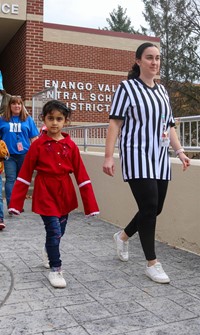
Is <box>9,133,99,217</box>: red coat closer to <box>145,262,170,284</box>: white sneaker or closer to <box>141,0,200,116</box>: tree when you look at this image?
<box>145,262,170,284</box>: white sneaker

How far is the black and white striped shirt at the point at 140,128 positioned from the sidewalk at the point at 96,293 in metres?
0.92

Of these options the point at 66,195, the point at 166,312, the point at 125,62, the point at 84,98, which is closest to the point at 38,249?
the point at 66,195

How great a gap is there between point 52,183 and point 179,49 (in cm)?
3439

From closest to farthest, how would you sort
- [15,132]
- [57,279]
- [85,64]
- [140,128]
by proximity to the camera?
[57,279]
[140,128]
[15,132]
[85,64]

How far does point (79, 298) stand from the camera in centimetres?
325

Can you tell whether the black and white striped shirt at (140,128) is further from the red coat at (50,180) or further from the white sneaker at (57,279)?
the white sneaker at (57,279)

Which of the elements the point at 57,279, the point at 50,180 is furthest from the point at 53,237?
the point at 50,180

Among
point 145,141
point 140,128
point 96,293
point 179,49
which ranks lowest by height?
point 96,293

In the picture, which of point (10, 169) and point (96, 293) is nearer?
point (96, 293)

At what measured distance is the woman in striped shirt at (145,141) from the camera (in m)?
3.59

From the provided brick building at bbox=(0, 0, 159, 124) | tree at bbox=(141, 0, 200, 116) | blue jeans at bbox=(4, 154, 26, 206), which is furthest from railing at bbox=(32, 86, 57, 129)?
tree at bbox=(141, 0, 200, 116)

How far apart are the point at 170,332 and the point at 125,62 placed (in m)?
18.2

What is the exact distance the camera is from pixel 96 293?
3359 mm

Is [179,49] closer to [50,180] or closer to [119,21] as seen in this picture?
[119,21]
